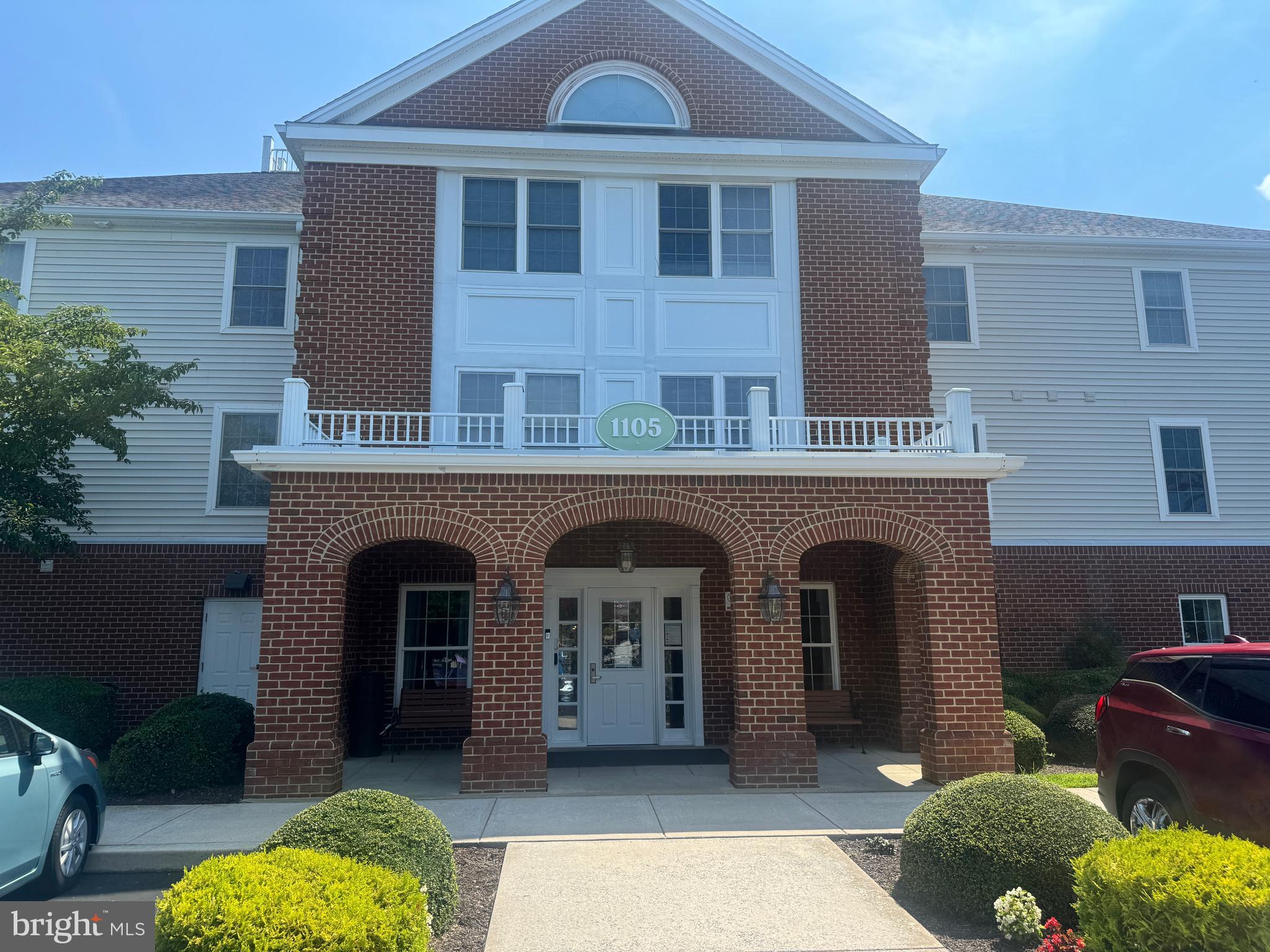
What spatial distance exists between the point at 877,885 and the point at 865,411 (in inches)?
327

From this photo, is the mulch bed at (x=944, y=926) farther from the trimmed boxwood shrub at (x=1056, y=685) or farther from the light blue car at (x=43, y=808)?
the trimmed boxwood shrub at (x=1056, y=685)

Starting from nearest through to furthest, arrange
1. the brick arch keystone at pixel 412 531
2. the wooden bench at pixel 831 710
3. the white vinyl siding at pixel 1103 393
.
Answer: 1. the brick arch keystone at pixel 412 531
2. the wooden bench at pixel 831 710
3. the white vinyl siding at pixel 1103 393

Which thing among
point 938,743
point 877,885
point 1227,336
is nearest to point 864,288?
point 938,743

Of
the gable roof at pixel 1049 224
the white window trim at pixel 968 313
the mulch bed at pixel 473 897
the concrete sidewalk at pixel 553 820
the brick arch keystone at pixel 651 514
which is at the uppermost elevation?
the gable roof at pixel 1049 224

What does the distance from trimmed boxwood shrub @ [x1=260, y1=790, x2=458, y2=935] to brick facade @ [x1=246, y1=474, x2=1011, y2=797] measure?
13.2ft

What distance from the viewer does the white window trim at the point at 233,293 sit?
1519 centimetres

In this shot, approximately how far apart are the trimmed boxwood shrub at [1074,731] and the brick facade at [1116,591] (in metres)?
2.77

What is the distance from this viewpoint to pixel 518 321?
Answer: 13.6 m

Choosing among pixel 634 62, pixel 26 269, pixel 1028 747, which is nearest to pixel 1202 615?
pixel 1028 747

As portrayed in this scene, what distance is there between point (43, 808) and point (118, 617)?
864 centimetres

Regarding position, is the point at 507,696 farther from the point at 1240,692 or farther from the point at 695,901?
the point at 1240,692

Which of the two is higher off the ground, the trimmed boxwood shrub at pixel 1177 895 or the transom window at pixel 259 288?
the transom window at pixel 259 288

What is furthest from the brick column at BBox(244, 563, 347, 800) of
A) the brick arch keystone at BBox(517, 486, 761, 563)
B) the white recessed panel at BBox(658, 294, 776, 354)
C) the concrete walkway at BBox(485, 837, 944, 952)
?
the white recessed panel at BBox(658, 294, 776, 354)

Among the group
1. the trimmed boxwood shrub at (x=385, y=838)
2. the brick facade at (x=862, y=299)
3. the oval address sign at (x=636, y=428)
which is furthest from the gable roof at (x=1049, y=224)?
the trimmed boxwood shrub at (x=385, y=838)
